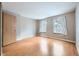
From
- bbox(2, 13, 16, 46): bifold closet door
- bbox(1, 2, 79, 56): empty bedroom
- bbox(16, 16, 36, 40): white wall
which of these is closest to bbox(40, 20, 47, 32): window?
bbox(1, 2, 79, 56): empty bedroom

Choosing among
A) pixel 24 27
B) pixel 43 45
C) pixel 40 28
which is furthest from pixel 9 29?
pixel 43 45

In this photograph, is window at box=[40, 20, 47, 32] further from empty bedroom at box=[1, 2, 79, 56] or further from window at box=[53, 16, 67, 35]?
window at box=[53, 16, 67, 35]

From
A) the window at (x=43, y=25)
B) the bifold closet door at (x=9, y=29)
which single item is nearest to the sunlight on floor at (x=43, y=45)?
the window at (x=43, y=25)

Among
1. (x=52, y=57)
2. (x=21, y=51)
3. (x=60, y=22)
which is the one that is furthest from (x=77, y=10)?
(x=21, y=51)

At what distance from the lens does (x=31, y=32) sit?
1626 millimetres

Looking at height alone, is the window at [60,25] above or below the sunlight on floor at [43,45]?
above

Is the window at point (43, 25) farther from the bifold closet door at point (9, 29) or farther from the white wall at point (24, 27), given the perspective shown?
the bifold closet door at point (9, 29)

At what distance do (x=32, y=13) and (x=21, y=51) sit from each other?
0.73 metres

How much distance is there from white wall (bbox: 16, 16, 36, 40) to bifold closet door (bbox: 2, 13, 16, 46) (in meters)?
0.07

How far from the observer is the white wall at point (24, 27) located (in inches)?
60.5

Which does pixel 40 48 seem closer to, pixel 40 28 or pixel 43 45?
pixel 43 45

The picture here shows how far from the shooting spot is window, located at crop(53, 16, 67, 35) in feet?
4.85

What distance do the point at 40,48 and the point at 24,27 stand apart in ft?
1.68

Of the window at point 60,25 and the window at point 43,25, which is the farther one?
the window at point 43,25
